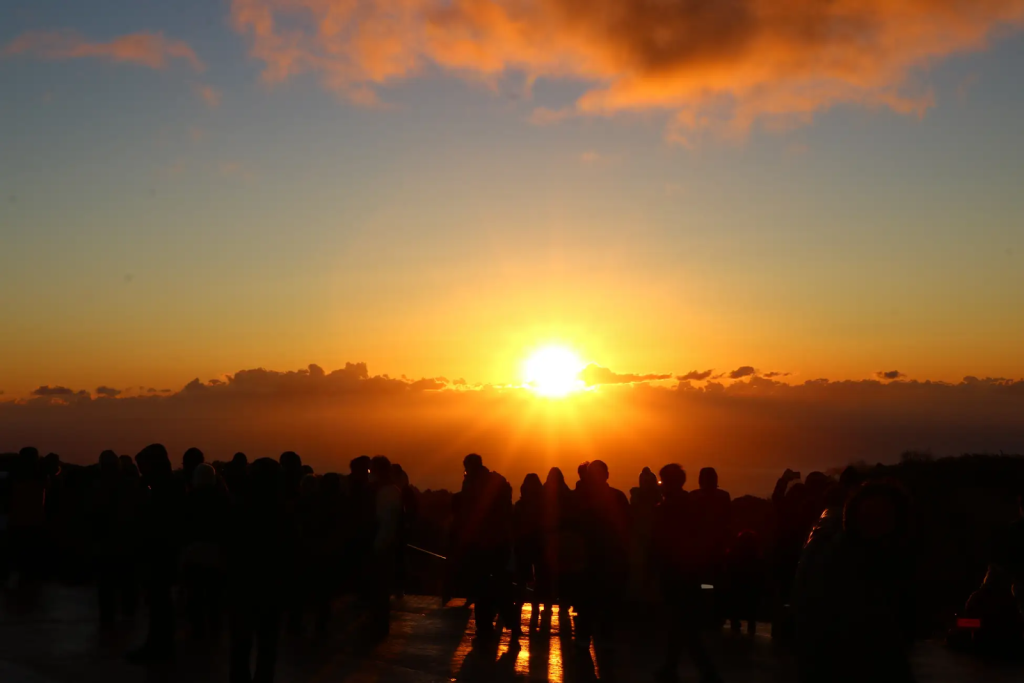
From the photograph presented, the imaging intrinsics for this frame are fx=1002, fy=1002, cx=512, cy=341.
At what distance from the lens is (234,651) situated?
8227 mm

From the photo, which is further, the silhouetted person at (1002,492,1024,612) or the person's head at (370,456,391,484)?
the person's head at (370,456,391,484)

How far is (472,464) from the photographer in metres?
12.7

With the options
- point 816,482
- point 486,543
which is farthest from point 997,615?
point 486,543

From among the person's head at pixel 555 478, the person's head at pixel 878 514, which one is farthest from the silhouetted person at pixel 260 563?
the person's head at pixel 555 478

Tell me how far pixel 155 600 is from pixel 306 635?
7.93ft

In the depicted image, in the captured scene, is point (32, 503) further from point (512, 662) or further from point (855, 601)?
point (855, 601)

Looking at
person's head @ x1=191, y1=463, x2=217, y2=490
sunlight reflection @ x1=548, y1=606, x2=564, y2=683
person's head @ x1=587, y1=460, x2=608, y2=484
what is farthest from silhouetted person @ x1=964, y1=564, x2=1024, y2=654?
person's head @ x1=191, y1=463, x2=217, y2=490

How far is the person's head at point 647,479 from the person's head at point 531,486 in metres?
1.62

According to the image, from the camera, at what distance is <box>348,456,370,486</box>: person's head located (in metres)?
13.0

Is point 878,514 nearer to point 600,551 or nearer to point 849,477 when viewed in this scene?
point 849,477

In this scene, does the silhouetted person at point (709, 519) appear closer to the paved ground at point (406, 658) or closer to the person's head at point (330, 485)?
the paved ground at point (406, 658)

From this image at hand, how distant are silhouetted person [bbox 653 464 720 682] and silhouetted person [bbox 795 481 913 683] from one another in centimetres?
425

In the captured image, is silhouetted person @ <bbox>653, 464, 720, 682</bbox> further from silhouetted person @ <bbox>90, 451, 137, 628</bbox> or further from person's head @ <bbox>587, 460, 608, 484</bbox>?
silhouetted person @ <bbox>90, 451, 137, 628</bbox>

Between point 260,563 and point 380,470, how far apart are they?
16.0ft
